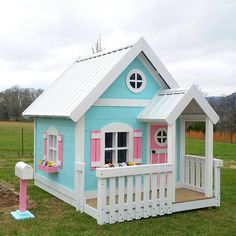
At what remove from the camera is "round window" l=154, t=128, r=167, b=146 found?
946 centimetres

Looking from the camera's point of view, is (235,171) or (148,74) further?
(235,171)

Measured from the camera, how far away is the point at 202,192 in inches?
364

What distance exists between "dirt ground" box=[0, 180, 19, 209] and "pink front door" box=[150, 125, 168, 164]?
3628mm

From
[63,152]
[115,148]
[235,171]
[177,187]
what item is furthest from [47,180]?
[235,171]

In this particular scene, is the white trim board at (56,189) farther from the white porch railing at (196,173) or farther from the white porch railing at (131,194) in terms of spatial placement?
the white porch railing at (196,173)

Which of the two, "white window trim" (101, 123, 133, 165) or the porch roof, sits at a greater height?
the porch roof

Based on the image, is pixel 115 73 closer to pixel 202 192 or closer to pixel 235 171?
pixel 202 192

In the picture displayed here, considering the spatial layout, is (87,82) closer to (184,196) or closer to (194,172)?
(184,196)

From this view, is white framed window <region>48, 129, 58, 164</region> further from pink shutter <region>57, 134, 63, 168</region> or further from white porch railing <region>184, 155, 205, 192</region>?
white porch railing <region>184, 155, 205, 192</region>

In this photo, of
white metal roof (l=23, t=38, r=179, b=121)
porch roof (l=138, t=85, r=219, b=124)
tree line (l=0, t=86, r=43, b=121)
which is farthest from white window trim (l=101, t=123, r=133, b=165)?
tree line (l=0, t=86, r=43, b=121)

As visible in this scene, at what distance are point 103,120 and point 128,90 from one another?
3.46 ft

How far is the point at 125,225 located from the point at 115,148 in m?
2.25

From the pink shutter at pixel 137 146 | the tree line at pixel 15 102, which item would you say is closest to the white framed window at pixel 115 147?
the pink shutter at pixel 137 146

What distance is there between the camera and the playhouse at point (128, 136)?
26.0 feet
